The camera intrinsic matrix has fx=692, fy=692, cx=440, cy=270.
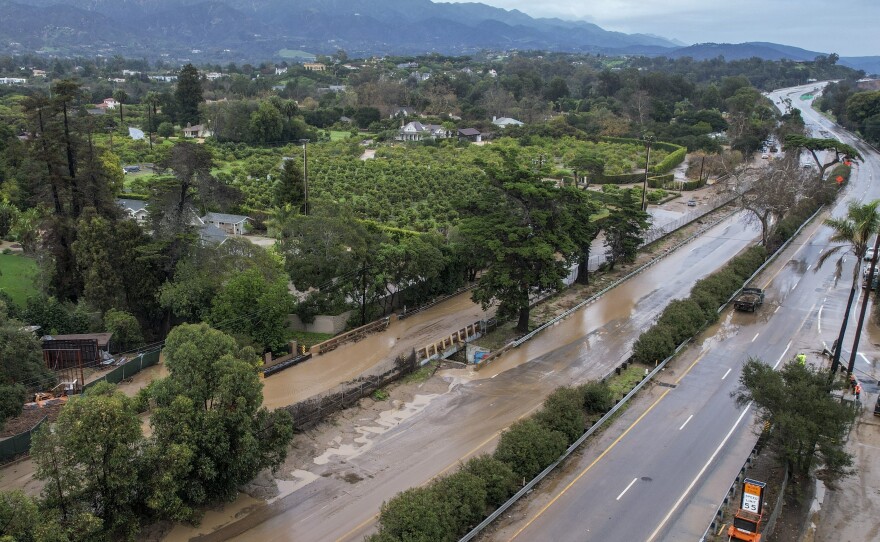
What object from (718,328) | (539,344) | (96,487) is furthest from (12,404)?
(718,328)

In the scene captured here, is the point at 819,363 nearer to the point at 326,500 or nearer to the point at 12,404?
the point at 326,500

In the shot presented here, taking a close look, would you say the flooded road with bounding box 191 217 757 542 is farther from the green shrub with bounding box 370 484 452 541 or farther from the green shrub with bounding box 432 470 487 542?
the green shrub with bounding box 432 470 487 542

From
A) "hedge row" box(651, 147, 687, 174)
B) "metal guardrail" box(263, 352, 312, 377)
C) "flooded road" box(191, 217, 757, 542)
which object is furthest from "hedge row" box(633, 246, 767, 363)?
"hedge row" box(651, 147, 687, 174)

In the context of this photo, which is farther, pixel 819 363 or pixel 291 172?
pixel 291 172

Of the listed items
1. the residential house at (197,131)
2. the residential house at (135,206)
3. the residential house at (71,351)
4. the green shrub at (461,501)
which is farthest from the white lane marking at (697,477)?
the residential house at (197,131)

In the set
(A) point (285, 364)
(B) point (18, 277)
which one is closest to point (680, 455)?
(A) point (285, 364)

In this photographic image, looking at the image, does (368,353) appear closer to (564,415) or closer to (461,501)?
(564,415)
